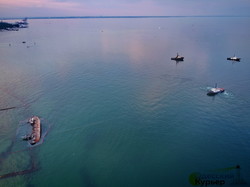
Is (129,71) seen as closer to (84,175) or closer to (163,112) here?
(163,112)

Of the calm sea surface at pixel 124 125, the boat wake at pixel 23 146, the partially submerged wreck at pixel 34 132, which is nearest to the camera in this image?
the boat wake at pixel 23 146

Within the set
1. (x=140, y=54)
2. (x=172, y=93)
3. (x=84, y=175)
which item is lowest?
(x=84, y=175)

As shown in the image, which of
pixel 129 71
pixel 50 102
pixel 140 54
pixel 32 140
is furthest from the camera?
pixel 140 54

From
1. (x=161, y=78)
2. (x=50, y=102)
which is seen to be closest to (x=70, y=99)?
(x=50, y=102)

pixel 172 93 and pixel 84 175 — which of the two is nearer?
pixel 84 175

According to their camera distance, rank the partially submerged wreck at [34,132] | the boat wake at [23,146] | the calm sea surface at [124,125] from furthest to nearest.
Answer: the partially submerged wreck at [34,132]
the calm sea surface at [124,125]
the boat wake at [23,146]

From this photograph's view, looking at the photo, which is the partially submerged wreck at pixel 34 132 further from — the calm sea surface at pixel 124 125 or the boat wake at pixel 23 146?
the calm sea surface at pixel 124 125

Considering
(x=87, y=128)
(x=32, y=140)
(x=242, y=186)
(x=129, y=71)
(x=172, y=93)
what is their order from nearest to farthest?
1. (x=242, y=186)
2. (x=32, y=140)
3. (x=87, y=128)
4. (x=172, y=93)
5. (x=129, y=71)

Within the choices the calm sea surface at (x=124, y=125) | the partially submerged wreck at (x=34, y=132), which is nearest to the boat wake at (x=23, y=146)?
the calm sea surface at (x=124, y=125)

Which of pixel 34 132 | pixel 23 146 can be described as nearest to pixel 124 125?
pixel 34 132
